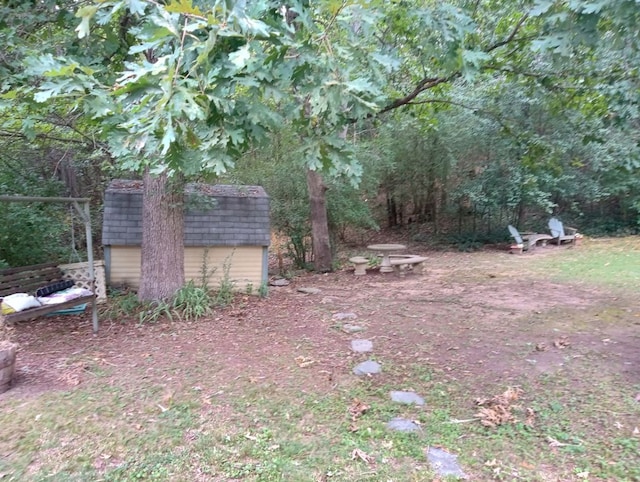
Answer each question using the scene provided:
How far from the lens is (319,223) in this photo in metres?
10.7

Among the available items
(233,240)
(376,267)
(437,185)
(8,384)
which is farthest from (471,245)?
(8,384)

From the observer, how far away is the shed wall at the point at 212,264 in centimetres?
799

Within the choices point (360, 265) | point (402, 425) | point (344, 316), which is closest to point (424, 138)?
point (360, 265)

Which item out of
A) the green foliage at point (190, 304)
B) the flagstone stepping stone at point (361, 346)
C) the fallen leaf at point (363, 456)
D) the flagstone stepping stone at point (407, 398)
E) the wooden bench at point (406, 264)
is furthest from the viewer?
the wooden bench at point (406, 264)

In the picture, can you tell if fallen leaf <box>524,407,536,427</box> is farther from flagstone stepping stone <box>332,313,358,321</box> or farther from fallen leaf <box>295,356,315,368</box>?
flagstone stepping stone <box>332,313,358,321</box>

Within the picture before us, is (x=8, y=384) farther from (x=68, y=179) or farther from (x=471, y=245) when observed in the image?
(x=471, y=245)

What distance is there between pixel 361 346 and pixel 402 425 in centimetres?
182

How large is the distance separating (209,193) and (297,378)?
16.7ft

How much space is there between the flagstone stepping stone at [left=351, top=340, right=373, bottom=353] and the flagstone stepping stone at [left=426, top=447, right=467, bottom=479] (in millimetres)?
2052

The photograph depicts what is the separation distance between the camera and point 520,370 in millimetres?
4434

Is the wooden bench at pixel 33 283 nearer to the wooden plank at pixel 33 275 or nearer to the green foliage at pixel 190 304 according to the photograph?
the wooden plank at pixel 33 275

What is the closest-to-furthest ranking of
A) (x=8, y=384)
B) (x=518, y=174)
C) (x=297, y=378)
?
(x=8, y=384), (x=297, y=378), (x=518, y=174)

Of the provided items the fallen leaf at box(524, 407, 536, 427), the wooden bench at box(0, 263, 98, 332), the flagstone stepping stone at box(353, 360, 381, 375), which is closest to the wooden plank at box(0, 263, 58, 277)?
the wooden bench at box(0, 263, 98, 332)

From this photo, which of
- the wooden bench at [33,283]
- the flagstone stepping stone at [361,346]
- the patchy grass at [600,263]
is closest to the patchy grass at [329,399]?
the flagstone stepping stone at [361,346]
